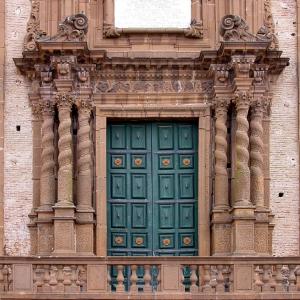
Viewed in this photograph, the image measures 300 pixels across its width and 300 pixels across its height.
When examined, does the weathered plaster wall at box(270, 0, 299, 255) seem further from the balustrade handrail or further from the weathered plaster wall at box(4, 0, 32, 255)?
the weathered plaster wall at box(4, 0, 32, 255)

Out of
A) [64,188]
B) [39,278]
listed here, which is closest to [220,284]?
[39,278]

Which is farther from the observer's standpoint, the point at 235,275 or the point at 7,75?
the point at 7,75

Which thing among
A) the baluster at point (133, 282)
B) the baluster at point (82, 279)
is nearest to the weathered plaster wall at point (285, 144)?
the baluster at point (133, 282)

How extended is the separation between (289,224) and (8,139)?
5.66 metres

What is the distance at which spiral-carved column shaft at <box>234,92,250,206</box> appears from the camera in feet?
96.7

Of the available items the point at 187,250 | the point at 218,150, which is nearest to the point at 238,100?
the point at 218,150

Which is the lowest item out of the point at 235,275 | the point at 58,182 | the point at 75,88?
the point at 235,275

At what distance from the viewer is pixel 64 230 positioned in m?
29.3

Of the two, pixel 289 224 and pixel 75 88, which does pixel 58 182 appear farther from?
pixel 289 224

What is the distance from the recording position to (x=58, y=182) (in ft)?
97.2

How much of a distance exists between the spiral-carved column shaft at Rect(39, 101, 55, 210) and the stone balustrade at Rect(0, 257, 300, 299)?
8.27 ft

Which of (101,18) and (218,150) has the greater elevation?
(101,18)

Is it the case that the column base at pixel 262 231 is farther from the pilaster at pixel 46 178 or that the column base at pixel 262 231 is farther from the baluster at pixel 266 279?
the pilaster at pixel 46 178

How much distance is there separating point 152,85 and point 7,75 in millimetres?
2841
